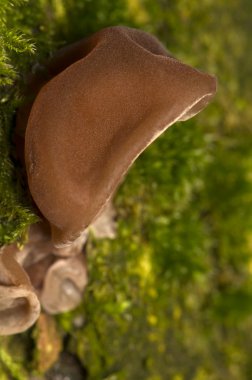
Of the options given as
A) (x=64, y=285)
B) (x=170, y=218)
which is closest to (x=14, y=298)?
(x=64, y=285)

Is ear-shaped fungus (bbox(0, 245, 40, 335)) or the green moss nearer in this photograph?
ear-shaped fungus (bbox(0, 245, 40, 335))

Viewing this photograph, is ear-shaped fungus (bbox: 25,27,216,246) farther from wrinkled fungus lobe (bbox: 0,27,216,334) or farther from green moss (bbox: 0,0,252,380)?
green moss (bbox: 0,0,252,380)

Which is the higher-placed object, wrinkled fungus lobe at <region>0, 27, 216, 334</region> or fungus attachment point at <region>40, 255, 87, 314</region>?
wrinkled fungus lobe at <region>0, 27, 216, 334</region>

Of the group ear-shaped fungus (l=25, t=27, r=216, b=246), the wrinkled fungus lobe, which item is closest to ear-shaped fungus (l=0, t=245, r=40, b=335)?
the wrinkled fungus lobe

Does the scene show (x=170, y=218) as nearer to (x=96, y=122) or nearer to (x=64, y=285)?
(x=64, y=285)

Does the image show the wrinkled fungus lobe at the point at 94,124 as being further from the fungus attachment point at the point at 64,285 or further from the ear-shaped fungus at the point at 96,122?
the fungus attachment point at the point at 64,285

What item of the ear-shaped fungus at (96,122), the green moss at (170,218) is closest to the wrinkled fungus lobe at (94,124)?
the ear-shaped fungus at (96,122)

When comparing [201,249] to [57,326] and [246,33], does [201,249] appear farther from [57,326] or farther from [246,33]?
[246,33]
